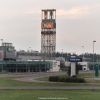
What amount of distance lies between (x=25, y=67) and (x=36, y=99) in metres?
142

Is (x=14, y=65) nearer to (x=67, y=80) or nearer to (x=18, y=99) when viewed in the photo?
(x=67, y=80)

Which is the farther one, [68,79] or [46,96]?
[68,79]

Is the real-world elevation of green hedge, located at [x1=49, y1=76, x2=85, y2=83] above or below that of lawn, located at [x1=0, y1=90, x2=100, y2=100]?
above

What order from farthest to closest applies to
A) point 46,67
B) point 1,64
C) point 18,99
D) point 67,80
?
point 46,67 → point 1,64 → point 67,80 → point 18,99

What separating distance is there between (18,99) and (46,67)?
157 m

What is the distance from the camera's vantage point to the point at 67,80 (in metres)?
72.6

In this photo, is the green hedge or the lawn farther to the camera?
the green hedge

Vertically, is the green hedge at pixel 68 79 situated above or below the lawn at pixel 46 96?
above

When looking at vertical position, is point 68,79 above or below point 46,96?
above

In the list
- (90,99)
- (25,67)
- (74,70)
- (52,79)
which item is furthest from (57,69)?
(90,99)

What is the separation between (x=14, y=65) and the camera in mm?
171125

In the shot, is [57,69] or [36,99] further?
[57,69]

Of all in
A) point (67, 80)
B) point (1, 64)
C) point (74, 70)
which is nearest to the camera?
point (67, 80)

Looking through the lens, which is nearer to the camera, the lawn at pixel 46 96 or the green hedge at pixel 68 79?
the lawn at pixel 46 96
